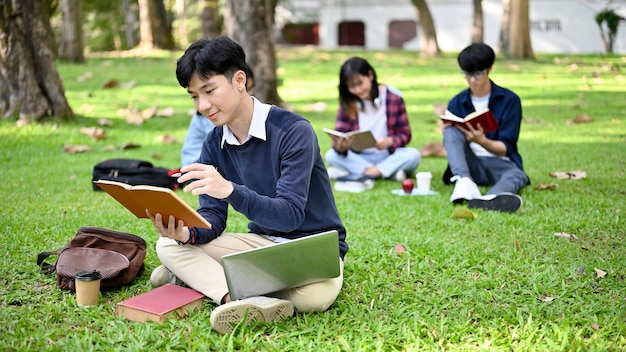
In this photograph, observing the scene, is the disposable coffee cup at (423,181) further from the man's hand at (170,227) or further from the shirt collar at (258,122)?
the man's hand at (170,227)

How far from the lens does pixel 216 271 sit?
Answer: 331 centimetres

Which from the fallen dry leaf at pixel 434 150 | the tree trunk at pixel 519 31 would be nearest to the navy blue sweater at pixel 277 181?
the fallen dry leaf at pixel 434 150

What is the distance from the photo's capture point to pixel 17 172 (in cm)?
645

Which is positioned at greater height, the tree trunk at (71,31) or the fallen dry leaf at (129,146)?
the tree trunk at (71,31)

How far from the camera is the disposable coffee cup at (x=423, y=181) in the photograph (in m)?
5.61

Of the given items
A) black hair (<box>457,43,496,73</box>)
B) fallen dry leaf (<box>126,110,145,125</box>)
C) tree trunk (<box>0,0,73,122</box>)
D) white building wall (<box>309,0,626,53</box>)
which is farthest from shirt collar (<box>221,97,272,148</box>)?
white building wall (<box>309,0,626,53</box>)

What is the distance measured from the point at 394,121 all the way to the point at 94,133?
11.3 ft

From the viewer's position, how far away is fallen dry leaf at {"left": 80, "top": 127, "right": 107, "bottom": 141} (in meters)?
7.95

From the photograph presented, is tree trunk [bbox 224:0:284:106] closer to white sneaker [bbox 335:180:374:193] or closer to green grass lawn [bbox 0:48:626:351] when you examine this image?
green grass lawn [bbox 0:48:626:351]

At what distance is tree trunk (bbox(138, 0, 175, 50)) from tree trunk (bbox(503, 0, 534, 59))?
763cm

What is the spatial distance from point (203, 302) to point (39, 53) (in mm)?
5514

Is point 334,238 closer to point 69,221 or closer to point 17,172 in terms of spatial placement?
point 69,221

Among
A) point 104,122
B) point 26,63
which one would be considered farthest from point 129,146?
point 26,63

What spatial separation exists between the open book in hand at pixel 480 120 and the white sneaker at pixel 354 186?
3.04 feet
